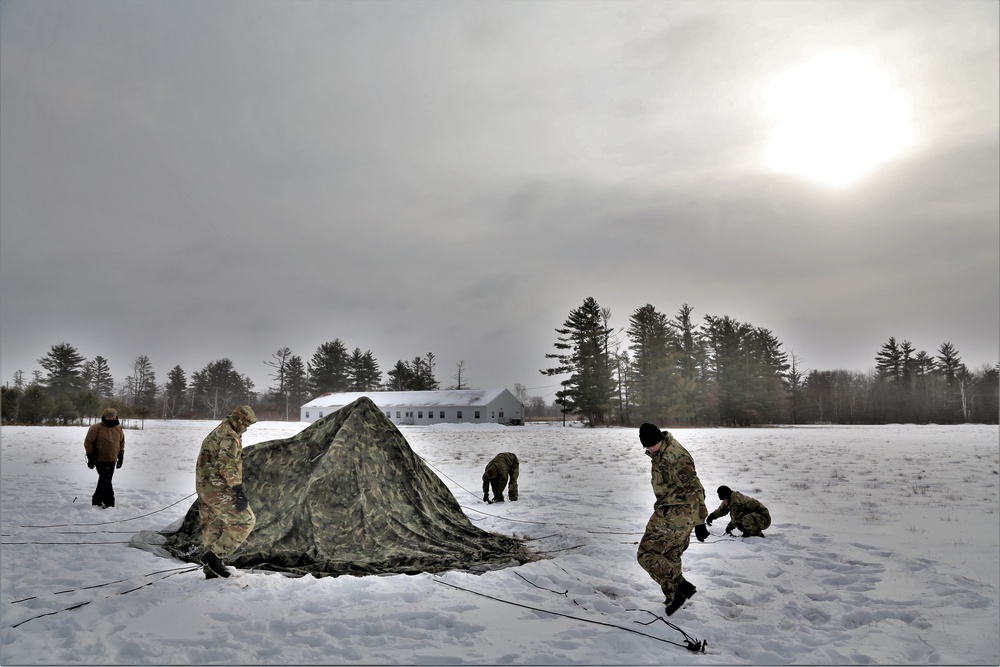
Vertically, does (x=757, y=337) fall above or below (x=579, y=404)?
above

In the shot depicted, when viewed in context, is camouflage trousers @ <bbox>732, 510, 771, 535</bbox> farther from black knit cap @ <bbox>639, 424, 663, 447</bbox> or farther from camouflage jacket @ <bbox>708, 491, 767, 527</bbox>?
black knit cap @ <bbox>639, 424, 663, 447</bbox>

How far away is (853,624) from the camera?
5.86 meters

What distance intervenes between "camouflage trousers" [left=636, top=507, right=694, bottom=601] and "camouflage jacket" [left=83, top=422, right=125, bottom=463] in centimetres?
1025

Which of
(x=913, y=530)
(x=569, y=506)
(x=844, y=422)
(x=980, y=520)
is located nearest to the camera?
(x=913, y=530)

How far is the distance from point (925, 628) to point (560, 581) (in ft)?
12.6

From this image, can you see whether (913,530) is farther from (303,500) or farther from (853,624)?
(303,500)

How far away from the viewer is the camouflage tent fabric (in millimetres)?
7629

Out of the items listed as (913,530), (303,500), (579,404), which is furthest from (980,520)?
(579,404)

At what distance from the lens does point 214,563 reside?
685 cm

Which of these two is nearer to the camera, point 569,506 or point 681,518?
point 681,518

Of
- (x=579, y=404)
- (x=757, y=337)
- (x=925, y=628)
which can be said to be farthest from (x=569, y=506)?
(x=757, y=337)

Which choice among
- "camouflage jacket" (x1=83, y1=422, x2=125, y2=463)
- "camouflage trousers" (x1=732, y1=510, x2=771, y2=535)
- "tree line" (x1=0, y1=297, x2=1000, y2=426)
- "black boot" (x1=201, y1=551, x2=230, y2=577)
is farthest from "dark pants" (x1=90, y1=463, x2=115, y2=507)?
"tree line" (x1=0, y1=297, x2=1000, y2=426)

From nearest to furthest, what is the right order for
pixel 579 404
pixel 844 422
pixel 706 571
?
pixel 706 571
pixel 579 404
pixel 844 422

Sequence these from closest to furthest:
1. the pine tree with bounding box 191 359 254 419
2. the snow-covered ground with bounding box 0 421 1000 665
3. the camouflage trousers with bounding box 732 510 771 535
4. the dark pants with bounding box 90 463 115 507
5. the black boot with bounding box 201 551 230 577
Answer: the snow-covered ground with bounding box 0 421 1000 665
the black boot with bounding box 201 551 230 577
the camouflage trousers with bounding box 732 510 771 535
the dark pants with bounding box 90 463 115 507
the pine tree with bounding box 191 359 254 419
